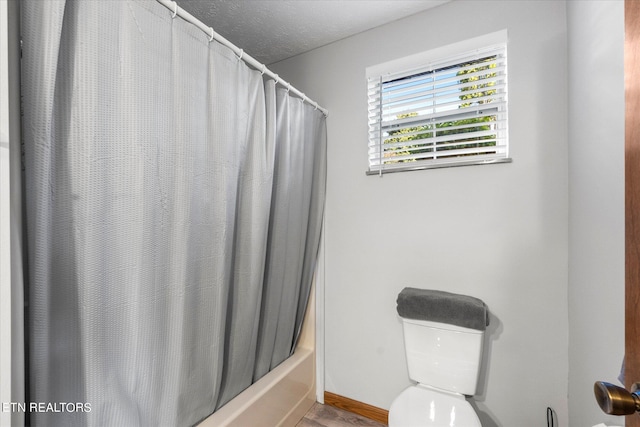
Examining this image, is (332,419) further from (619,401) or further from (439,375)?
(619,401)

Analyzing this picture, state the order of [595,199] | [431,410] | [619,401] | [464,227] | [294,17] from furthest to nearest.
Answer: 1. [294,17]
2. [464,227]
3. [431,410]
4. [595,199]
5. [619,401]

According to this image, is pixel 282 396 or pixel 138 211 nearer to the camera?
pixel 138 211

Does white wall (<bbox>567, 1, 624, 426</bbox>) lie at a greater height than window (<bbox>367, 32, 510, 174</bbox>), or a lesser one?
lesser

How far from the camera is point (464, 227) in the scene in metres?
1.53

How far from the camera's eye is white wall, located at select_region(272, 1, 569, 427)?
4.37 feet

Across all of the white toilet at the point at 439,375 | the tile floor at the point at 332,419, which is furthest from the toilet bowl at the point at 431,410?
the tile floor at the point at 332,419

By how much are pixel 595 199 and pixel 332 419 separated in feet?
5.80

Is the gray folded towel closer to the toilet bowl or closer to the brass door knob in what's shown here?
the toilet bowl

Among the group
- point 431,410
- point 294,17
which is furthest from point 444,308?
point 294,17

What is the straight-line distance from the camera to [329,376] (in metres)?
1.91

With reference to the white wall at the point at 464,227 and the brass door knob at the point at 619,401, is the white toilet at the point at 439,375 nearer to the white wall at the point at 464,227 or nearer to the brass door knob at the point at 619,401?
the white wall at the point at 464,227

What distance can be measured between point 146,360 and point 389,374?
52.8 inches

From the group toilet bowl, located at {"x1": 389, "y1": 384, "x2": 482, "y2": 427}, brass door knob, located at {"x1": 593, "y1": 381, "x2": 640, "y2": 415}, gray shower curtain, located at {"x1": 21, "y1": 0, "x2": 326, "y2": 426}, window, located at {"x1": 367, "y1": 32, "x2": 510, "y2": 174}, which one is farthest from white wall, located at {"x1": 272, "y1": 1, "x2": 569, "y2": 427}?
brass door knob, located at {"x1": 593, "y1": 381, "x2": 640, "y2": 415}

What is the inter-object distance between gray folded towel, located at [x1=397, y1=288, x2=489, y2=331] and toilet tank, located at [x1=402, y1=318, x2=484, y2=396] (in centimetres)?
4
